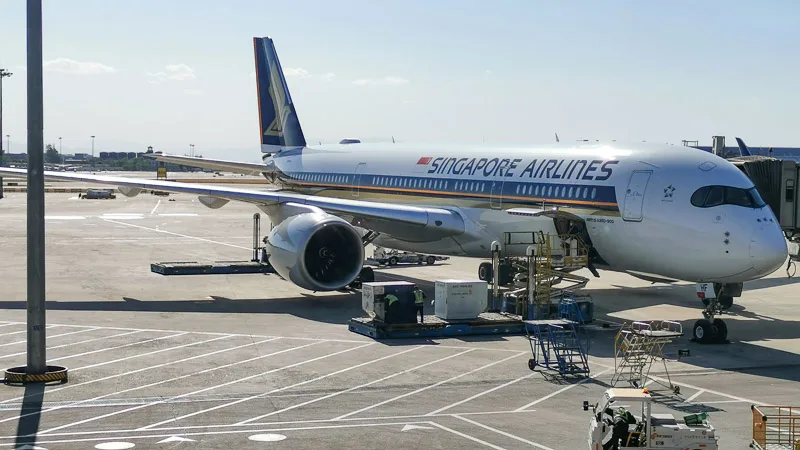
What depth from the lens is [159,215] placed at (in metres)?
76.3

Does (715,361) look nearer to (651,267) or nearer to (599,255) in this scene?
(651,267)

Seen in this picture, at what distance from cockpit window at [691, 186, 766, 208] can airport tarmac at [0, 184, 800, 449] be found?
11.2 ft

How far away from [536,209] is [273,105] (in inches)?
697

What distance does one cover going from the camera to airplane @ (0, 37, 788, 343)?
969 inches

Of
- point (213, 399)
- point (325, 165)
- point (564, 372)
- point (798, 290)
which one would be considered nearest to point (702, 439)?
point (564, 372)

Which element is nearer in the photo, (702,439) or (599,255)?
(702,439)

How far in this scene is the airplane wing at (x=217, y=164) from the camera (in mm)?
43344

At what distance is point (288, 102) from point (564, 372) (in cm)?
2488

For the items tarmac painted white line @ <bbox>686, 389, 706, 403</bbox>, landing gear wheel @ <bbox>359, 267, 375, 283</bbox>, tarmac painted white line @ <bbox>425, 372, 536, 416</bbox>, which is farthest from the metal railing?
landing gear wheel @ <bbox>359, 267, 375, 283</bbox>

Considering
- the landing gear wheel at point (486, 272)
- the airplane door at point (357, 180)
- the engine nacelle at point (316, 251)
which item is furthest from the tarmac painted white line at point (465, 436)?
the airplane door at point (357, 180)

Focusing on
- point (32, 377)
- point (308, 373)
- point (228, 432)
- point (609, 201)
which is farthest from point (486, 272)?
point (228, 432)

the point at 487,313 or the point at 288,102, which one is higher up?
the point at 288,102

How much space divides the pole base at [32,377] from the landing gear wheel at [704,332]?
47.8 feet

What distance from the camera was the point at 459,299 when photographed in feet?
86.3
